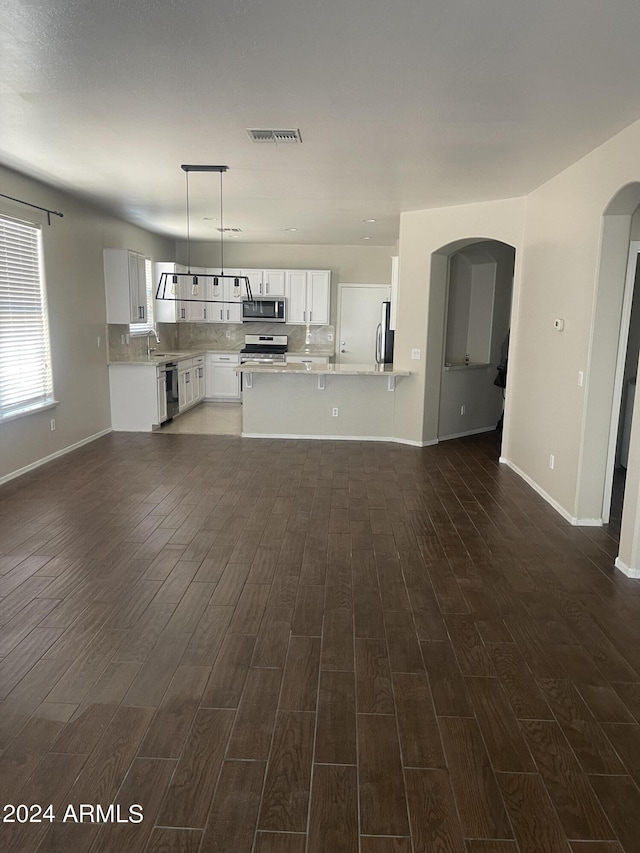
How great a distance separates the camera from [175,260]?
10.6 meters

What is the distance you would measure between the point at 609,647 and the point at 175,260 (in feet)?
31.5

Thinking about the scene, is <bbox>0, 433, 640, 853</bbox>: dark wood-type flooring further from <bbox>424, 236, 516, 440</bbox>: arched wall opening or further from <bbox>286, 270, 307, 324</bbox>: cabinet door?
<bbox>286, 270, 307, 324</bbox>: cabinet door

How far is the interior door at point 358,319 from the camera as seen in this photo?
404 inches

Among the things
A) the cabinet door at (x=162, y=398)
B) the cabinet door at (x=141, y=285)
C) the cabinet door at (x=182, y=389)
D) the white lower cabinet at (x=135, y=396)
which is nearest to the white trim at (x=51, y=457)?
the white lower cabinet at (x=135, y=396)

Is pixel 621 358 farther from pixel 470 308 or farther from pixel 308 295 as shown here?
pixel 308 295

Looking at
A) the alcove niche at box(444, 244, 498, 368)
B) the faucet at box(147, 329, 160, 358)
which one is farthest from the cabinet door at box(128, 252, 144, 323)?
the alcove niche at box(444, 244, 498, 368)

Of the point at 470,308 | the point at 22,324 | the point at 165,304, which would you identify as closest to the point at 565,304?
the point at 470,308

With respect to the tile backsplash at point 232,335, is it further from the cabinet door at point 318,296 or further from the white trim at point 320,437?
the white trim at point 320,437

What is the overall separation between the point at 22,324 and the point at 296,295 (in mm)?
5155

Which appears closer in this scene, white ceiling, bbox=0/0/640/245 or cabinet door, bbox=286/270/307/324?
white ceiling, bbox=0/0/640/245

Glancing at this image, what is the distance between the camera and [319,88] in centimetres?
319

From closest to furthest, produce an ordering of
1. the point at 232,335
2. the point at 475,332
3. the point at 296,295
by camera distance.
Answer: the point at 475,332, the point at 296,295, the point at 232,335

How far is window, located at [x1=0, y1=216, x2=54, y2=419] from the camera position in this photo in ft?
17.5

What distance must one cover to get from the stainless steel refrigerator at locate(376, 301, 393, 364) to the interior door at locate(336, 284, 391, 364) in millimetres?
984
